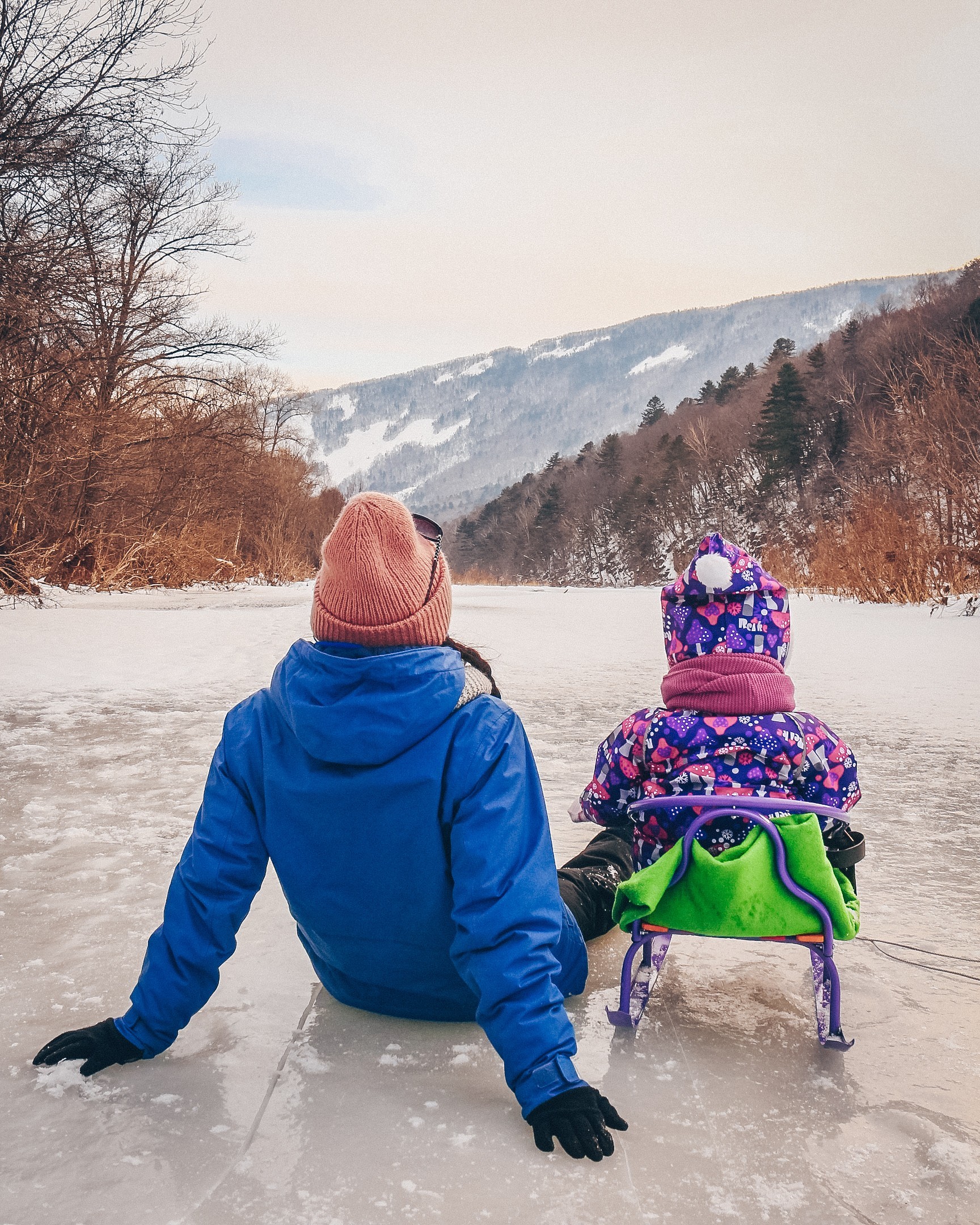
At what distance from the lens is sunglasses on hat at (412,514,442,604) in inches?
69.8

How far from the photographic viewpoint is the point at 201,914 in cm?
175

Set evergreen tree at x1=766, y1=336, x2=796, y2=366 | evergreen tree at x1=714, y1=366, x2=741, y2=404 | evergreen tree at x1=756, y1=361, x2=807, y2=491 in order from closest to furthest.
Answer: evergreen tree at x1=756, y1=361, x2=807, y2=491
evergreen tree at x1=766, y1=336, x2=796, y2=366
evergreen tree at x1=714, y1=366, x2=741, y2=404

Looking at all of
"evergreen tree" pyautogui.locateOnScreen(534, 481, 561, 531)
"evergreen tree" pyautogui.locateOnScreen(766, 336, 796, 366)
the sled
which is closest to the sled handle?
the sled

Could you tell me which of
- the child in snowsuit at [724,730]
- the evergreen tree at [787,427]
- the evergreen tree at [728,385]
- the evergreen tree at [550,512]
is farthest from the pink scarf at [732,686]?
the evergreen tree at [550,512]

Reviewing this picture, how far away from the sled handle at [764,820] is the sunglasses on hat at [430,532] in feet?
2.27

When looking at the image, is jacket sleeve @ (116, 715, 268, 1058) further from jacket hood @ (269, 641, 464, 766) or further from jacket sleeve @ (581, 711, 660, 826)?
jacket sleeve @ (581, 711, 660, 826)

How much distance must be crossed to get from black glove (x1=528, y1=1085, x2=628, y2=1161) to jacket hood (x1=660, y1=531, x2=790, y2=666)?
95 cm

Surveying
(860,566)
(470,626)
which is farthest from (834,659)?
(860,566)

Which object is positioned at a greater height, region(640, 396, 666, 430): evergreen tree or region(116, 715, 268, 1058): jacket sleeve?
region(640, 396, 666, 430): evergreen tree

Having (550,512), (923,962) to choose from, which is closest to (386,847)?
(923,962)

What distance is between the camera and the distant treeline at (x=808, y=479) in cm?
1414

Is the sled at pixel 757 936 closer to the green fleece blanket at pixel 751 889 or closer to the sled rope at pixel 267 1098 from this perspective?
the green fleece blanket at pixel 751 889

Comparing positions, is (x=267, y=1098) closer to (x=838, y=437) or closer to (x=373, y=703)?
(x=373, y=703)

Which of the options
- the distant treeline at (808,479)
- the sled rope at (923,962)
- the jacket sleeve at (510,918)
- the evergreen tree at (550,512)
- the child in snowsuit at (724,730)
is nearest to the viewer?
the jacket sleeve at (510,918)
